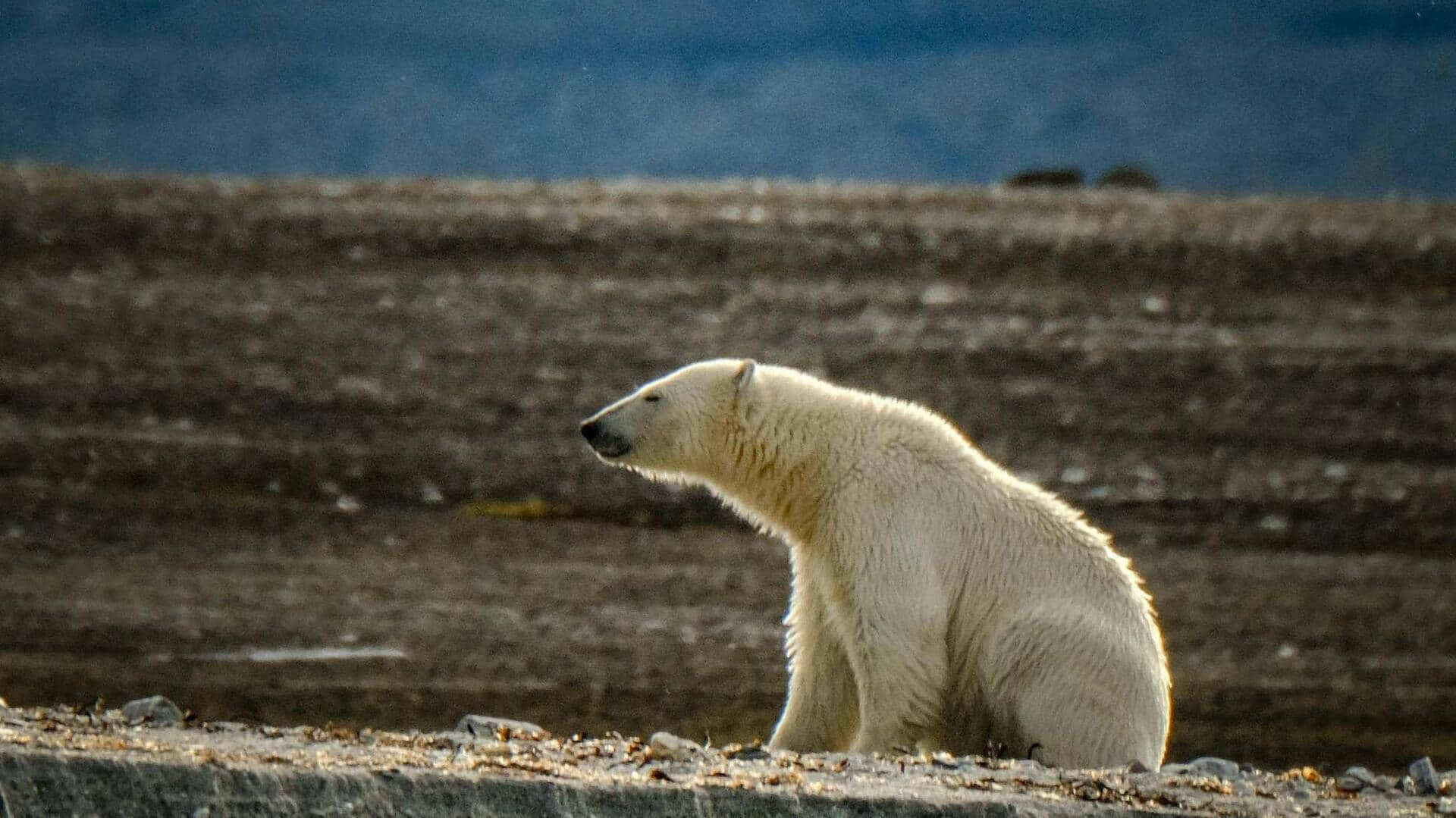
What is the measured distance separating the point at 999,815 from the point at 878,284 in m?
19.3

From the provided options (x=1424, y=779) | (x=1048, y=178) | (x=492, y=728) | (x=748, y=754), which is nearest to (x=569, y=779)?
(x=748, y=754)

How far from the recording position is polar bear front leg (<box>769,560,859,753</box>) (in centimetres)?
940

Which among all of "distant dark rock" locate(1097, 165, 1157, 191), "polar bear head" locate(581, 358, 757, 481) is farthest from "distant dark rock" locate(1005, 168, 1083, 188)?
"polar bear head" locate(581, 358, 757, 481)

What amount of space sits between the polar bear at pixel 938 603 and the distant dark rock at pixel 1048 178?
2178cm

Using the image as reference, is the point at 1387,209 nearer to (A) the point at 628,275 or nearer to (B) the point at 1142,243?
(B) the point at 1142,243

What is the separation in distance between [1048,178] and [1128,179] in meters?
1.51

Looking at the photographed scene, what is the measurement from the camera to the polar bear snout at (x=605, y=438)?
10172 millimetres

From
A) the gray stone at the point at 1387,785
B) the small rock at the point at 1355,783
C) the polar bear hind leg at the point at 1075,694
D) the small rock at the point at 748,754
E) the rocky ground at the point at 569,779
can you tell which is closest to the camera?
the rocky ground at the point at 569,779

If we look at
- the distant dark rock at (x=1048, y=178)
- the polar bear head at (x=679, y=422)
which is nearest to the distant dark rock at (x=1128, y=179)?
the distant dark rock at (x=1048, y=178)

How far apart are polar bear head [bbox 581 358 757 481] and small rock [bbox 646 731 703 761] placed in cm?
275

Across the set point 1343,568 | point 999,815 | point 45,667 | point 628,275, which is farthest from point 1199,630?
point 628,275

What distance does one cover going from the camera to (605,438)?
401 inches

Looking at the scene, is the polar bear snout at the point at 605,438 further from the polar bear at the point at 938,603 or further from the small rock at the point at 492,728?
the small rock at the point at 492,728

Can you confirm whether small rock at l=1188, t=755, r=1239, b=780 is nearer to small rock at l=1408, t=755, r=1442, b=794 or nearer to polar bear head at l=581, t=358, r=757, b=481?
small rock at l=1408, t=755, r=1442, b=794
